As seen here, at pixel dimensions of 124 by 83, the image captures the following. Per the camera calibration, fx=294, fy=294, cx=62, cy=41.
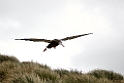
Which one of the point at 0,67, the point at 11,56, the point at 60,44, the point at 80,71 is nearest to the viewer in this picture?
the point at 60,44

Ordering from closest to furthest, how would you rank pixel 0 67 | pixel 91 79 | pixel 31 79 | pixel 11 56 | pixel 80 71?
pixel 31 79 → pixel 91 79 → pixel 0 67 → pixel 80 71 → pixel 11 56

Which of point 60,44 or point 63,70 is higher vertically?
point 60,44

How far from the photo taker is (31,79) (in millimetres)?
8742

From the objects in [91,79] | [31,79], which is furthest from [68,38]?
[91,79]

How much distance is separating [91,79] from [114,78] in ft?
18.3

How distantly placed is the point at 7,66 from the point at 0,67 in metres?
0.69

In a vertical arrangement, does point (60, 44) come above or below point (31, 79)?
above

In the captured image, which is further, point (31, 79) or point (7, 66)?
point (7, 66)

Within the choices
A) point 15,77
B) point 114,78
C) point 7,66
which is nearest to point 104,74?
point 114,78

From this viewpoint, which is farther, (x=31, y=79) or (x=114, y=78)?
(x=114, y=78)

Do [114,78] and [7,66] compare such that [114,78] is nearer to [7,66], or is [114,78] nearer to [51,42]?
[7,66]

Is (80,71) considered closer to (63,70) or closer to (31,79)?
(63,70)

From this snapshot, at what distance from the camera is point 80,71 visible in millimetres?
14430

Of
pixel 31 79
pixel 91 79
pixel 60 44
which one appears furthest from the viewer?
pixel 91 79
